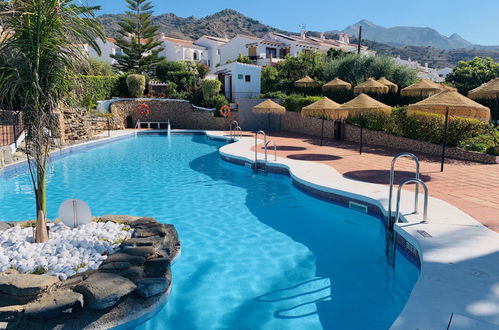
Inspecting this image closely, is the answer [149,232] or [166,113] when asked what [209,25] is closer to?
[166,113]

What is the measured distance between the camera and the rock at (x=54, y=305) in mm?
Answer: 3504

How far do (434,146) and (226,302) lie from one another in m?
10.9

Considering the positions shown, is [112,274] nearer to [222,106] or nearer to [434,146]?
[434,146]

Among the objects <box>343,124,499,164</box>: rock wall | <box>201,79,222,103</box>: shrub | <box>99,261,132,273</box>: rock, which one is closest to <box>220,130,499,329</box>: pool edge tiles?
<box>99,261,132,273</box>: rock

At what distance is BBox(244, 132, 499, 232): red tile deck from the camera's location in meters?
6.44

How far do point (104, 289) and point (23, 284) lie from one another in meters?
0.83

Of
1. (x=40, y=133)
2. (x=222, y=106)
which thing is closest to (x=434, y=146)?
(x=40, y=133)

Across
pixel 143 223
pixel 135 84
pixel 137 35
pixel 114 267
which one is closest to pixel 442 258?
pixel 114 267

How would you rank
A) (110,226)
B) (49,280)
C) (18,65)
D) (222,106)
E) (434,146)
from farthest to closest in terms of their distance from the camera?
(222,106)
(434,146)
(110,226)
(18,65)
(49,280)

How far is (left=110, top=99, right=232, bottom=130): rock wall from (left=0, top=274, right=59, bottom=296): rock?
859 inches

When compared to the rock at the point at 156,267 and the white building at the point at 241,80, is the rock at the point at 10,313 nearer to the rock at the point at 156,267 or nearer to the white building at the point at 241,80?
the rock at the point at 156,267

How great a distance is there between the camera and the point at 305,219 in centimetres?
737

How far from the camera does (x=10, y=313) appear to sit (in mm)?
3494

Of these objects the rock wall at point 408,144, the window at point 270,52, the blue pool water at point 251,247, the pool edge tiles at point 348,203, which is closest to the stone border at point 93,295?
the blue pool water at point 251,247
